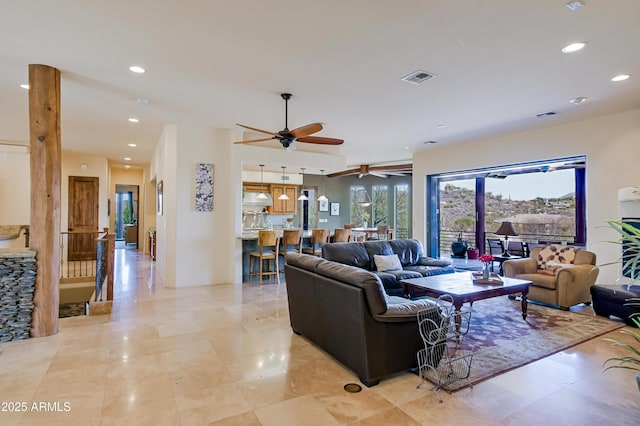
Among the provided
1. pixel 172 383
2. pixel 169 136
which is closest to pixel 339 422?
pixel 172 383

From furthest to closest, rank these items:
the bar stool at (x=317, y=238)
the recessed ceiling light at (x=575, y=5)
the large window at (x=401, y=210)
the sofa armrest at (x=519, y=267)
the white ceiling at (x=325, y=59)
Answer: the large window at (x=401, y=210), the bar stool at (x=317, y=238), the sofa armrest at (x=519, y=267), the white ceiling at (x=325, y=59), the recessed ceiling light at (x=575, y=5)

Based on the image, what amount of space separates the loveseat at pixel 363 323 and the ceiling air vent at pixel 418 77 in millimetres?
2359

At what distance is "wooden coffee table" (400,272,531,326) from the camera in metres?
3.74

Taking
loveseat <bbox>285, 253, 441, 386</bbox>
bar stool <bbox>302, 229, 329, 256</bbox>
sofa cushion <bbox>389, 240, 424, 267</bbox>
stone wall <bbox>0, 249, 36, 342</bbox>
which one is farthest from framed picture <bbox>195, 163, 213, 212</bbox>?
loveseat <bbox>285, 253, 441, 386</bbox>

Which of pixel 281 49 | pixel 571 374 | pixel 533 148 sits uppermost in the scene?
pixel 281 49

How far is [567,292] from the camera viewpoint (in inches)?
190

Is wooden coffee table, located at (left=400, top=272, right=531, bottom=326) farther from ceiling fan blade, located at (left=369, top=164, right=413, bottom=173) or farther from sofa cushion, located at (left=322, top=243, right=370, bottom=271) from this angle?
ceiling fan blade, located at (left=369, top=164, right=413, bottom=173)

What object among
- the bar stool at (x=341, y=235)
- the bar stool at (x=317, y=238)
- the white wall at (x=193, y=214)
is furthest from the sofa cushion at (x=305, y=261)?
the bar stool at (x=341, y=235)

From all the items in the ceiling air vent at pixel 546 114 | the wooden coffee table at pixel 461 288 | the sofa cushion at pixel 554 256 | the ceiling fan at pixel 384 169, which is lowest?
the wooden coffee table at pixel 461 288

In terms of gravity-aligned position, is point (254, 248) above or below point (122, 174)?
below

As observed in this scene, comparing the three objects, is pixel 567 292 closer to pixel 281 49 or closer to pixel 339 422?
pixel 339 422

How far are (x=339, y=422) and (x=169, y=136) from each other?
18.8 ft

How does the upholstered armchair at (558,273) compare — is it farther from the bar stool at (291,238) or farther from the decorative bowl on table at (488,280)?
Result: the bar stool at (291,238)

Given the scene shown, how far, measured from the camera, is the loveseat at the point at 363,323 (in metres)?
2.67
